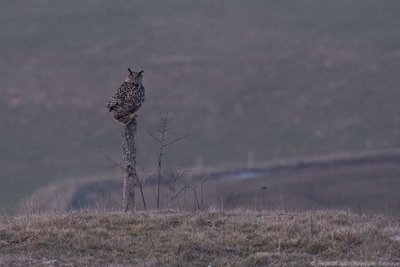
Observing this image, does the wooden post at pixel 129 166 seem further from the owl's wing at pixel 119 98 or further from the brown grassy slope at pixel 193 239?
the brown grassy slope at pixel 193 239

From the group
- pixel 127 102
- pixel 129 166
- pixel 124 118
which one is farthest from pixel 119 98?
pixel 129 166

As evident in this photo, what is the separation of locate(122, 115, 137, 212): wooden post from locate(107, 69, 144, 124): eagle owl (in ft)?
0.42

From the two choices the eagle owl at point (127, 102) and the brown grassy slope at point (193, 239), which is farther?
the eagle owl at point (127, 102)

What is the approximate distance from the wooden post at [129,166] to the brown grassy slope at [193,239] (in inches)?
37.9

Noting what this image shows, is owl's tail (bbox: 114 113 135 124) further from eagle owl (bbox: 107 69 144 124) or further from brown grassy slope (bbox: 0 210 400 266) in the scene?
brown grassy slope (bbox: 0 210 400 266)

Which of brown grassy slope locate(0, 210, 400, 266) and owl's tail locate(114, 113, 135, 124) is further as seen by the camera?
owl's tail locate(114, 113, 135, 124)

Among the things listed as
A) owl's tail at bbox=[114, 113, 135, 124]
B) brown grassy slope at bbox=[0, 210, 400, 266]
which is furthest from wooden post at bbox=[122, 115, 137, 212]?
brown grassy slope at bbox=[0, 210, 400, 266]

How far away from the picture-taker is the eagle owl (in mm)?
13414

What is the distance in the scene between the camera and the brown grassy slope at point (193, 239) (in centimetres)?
1013

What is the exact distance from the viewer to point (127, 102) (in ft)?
44.2

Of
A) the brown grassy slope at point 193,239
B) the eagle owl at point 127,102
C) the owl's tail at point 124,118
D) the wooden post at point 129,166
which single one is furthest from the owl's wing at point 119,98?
the brown grassy slope at point 193,239

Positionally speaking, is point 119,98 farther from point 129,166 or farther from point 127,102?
point 129,166

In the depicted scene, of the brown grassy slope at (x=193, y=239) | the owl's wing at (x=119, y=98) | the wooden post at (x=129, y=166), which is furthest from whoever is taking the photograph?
the owl's wing at (x=119, y=98)

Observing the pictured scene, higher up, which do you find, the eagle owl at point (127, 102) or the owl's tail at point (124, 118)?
the eagle owl at point (127, 102)
